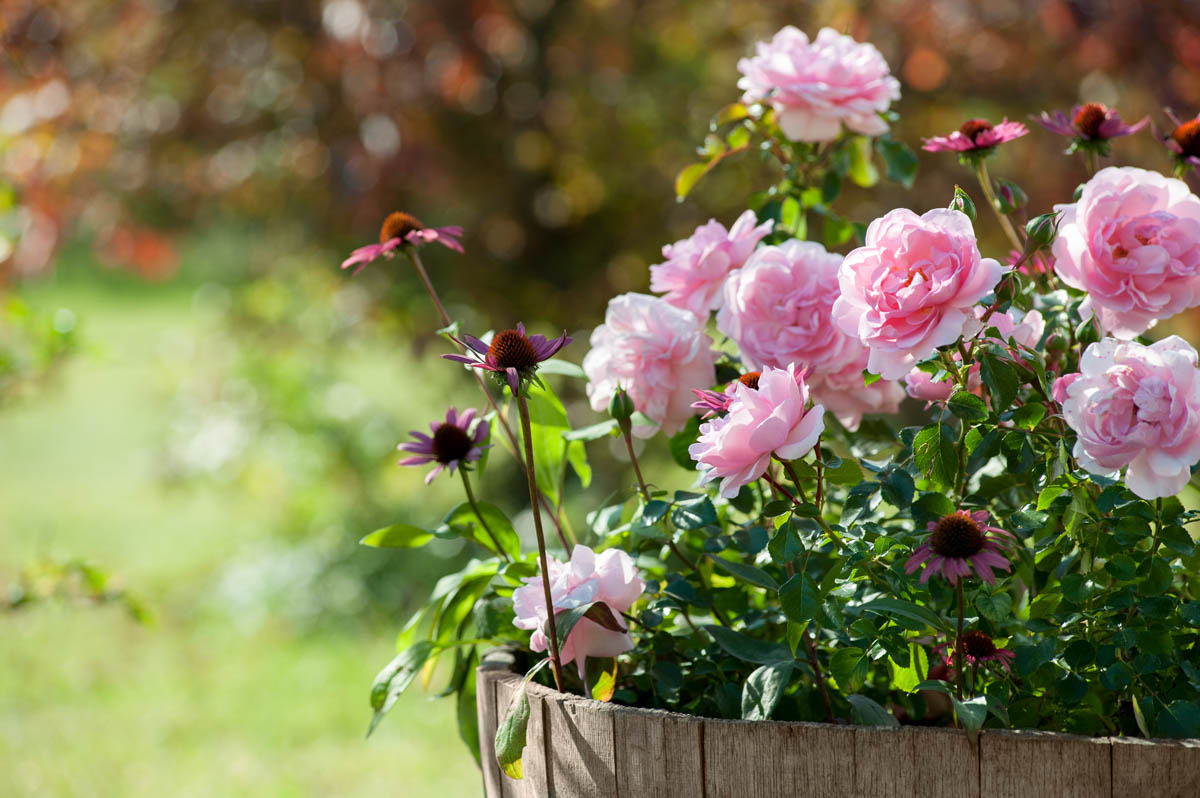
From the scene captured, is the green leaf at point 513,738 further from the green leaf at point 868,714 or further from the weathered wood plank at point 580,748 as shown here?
the green leaf at point 868,714

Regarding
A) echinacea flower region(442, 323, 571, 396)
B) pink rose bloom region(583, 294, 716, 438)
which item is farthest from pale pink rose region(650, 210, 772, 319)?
echinacea flower region(442, 323, 571, 396)

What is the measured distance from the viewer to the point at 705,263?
3.30 ft

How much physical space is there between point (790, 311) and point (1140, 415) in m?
0.30

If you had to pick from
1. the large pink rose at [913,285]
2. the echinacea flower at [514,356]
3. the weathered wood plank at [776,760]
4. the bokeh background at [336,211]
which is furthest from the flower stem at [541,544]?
the bokeh background at [336,211]

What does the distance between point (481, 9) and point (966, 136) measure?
2075 millimetres

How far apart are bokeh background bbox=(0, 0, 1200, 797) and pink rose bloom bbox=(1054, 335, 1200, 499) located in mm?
1687

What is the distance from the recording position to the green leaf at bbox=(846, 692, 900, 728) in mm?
802

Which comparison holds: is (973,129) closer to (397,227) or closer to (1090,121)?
(1090,121)

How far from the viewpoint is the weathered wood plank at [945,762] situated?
72 cm

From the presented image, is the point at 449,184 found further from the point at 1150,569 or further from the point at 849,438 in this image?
the point at 1150,569

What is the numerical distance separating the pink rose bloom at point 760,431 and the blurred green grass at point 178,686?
120cm

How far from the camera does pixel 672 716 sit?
77 centimetres

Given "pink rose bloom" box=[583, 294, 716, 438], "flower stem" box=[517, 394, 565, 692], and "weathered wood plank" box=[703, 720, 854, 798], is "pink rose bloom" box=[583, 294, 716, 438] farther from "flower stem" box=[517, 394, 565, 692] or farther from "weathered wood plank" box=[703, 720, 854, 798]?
"weathered wood plank" box=[703, 720, 854, 798]

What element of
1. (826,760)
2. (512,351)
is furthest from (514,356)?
(826,760)
